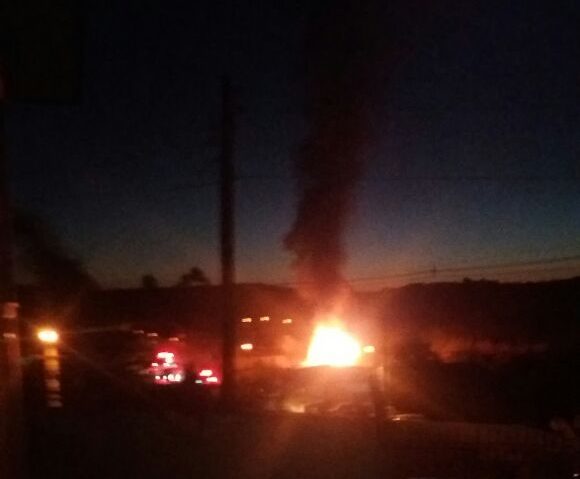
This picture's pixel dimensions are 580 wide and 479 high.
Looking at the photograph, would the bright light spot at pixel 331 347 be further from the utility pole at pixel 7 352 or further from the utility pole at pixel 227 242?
the utility pole at pixel 7 352

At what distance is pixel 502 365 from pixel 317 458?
20733 mm

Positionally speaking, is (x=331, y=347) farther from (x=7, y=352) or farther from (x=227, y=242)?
(x=7, y=352)

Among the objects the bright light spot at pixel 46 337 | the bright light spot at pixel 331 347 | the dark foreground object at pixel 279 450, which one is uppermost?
the bright light spot at pixel 331 347

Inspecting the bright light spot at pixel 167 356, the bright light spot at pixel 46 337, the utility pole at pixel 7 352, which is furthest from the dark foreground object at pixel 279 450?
the bright light spot at pixel 167 356

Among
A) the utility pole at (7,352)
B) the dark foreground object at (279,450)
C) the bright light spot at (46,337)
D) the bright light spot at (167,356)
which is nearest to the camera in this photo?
the utility pole at (7,352)

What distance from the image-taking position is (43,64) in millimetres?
7168

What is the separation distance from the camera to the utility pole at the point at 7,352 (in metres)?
6.57

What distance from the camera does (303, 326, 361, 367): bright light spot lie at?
26.2 meters

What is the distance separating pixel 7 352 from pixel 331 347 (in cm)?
2270

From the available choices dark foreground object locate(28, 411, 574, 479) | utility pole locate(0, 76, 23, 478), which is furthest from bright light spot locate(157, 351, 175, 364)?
utility pole locate(0, 76, 23, 478)

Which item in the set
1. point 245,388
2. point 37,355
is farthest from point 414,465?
point 245,388

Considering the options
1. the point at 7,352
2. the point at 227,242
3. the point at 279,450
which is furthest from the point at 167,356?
the point at 7,352

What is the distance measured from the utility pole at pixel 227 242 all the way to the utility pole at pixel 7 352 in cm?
1505

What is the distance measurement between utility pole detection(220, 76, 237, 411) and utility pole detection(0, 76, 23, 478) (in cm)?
1505
